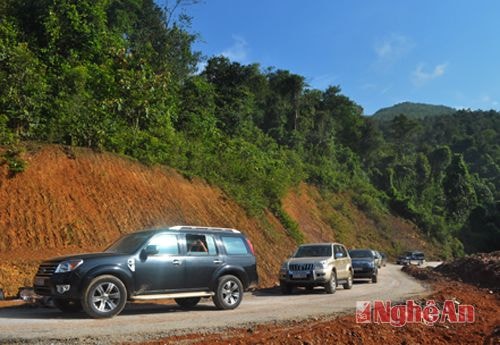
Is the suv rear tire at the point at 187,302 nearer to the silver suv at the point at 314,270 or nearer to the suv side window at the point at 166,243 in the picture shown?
the suv side window at the point at 166,243

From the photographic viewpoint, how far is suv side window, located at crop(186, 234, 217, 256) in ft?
40.4

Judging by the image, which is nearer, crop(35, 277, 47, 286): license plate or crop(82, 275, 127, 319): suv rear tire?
crop(82, 275, 127, 319): suv rear tire

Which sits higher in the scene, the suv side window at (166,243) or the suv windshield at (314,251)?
the suv side window at (166,243)

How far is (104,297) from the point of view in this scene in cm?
1060

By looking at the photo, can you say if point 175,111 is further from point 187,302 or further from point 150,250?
point 150,250

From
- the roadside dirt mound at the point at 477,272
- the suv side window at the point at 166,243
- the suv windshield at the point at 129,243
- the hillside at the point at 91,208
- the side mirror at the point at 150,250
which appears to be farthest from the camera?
the roadside dirt mound at the point at 477,272

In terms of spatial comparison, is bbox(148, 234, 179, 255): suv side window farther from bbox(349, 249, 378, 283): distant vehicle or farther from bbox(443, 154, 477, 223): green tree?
bbox(443, 154, 477, 223): green tree

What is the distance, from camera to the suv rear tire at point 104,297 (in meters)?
10.3

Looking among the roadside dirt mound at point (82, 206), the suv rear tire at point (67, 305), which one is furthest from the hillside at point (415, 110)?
the suv rear tire at point (67, 305)

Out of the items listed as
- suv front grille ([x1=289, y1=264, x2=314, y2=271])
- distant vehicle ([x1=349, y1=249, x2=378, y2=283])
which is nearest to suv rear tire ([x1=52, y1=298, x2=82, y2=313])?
suv front grille ([x1=289, y1=264, x2=314, y2=271])

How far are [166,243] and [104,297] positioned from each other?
1893 mm

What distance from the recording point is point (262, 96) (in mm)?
56219

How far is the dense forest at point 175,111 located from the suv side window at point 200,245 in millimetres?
8557

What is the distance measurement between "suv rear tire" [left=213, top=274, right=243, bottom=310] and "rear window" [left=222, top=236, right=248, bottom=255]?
2.19ft
